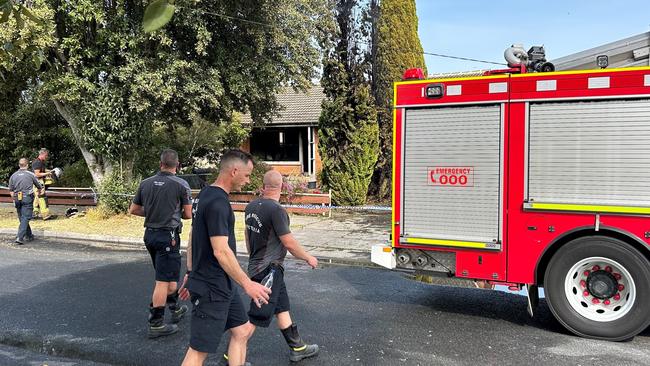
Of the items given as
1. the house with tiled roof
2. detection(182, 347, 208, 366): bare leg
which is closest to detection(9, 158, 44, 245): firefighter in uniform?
detection(182, 347, 208, 366): bare leg

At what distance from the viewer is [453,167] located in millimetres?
5516

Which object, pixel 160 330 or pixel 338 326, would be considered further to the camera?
pixel 338 326

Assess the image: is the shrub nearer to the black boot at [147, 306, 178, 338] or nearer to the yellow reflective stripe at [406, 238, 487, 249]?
the black boot at [147, 306, 178, 338]

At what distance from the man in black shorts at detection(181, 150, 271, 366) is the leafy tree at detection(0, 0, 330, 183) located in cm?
836

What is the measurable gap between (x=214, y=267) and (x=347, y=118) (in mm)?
12126

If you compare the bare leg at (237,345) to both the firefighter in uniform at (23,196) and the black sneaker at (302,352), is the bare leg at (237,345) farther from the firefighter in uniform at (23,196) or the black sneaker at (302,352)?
the firefighter in uniform at (23,196)

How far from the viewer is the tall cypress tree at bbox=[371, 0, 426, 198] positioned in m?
15.9

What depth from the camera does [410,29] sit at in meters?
16.4

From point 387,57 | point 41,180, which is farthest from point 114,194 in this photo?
point 387,57

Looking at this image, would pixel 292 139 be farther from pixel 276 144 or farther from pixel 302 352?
pixel 302 352

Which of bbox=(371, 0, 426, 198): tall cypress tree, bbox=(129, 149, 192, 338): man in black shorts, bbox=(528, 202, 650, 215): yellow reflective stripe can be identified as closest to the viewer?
bbox=(528, 202, 650, 215): yellow reflective stripe

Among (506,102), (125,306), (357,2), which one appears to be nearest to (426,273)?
(506,102)

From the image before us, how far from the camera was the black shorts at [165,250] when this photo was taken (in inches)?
208

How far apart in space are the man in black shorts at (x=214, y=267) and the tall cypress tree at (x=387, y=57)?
12706 millimetres
